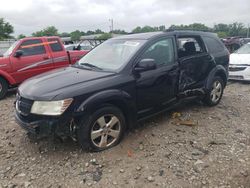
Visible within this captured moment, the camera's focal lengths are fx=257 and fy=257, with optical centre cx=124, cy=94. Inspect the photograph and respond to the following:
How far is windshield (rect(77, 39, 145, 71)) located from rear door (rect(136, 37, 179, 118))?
0.24 metres

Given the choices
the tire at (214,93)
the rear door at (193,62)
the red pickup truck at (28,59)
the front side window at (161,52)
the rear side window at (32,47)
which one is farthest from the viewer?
the rear side window at (32,47)

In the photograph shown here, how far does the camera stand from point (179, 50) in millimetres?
4730

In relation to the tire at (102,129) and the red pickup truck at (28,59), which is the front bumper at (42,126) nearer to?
the tire at (102,129)

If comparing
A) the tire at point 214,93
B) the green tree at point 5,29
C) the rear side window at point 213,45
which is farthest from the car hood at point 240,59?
the green tree at point 5,29

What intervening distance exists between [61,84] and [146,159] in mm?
1584

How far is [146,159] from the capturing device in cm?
359

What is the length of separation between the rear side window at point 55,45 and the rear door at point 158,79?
4.71m

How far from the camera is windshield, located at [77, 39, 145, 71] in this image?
4.11 m

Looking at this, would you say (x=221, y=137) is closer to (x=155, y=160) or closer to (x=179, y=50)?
(x=155, y=160)

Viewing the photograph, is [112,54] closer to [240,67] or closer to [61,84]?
[61,84]

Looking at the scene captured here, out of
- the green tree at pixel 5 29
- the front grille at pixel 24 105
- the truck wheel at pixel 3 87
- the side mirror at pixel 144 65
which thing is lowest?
the truck wheel at pixel 3 87

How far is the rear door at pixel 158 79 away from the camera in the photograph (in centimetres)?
410

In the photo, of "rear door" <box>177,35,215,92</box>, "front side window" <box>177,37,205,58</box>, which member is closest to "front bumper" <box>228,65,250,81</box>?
"rear door" <box>177,35,215,92</box>

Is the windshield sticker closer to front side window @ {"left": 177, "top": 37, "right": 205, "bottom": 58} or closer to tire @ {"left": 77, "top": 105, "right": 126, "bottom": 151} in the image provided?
front side window @ {"left": 177, "top": 37, "right": 205, "bottom": 58}
